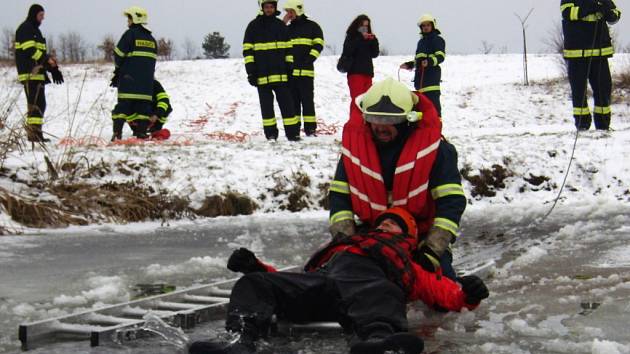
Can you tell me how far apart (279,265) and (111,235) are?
2156 millimetres

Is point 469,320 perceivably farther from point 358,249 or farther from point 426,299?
point 358,249

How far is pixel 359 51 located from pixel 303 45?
92cm

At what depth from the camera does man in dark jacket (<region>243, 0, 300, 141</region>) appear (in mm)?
11344

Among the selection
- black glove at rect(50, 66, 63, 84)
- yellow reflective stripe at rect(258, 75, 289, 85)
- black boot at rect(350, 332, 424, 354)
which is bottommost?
black boot at rect(350, 332, 424, 354)

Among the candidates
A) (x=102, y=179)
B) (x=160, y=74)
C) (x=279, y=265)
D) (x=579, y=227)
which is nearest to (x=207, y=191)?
(x=102, y=179)

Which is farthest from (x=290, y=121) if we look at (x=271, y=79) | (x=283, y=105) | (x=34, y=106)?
(x=34, y=106)

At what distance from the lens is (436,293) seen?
424cm

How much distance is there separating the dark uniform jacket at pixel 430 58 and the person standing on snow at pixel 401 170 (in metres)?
7.81

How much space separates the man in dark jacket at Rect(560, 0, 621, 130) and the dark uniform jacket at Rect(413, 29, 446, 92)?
2.28 m

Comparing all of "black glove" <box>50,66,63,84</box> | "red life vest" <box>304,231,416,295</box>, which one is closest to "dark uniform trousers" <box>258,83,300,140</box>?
"black glove" <box>50,66,63,84</box>

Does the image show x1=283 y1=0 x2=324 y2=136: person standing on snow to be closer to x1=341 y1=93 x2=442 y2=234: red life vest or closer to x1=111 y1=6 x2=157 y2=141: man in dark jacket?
x1=111 y1=6 x2=157 y2=141: man in dark jacket

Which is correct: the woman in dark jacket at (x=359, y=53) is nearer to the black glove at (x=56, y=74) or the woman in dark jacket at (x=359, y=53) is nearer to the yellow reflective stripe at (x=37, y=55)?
the black glove at (x=56, y=74)

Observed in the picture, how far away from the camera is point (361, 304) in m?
3.61

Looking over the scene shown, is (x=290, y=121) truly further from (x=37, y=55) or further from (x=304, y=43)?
(x=37, y=55)
